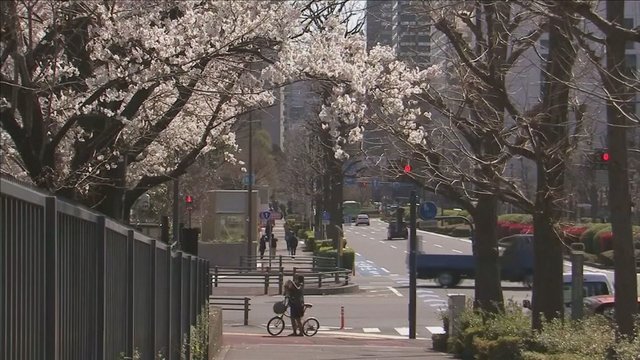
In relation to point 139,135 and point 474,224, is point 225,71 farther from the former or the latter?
point 474,224

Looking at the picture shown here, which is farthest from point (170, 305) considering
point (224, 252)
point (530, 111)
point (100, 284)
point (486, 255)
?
point (224, 252)

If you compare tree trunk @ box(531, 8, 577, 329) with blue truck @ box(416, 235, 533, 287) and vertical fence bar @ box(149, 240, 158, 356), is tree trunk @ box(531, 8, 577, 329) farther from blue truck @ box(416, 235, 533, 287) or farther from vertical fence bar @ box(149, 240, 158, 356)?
blue truck @ box(416, 235, 533, 287)

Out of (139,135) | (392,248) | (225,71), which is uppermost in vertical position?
(225,71)

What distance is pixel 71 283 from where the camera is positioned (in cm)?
553

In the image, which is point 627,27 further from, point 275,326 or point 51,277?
point 275,326

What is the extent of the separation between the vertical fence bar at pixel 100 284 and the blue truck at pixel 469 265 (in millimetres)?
36968

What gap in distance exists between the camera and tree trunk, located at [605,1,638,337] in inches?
408

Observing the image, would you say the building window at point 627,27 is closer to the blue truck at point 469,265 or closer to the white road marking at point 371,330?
the white road marking at point 371,330

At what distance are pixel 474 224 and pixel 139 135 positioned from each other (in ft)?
35.1

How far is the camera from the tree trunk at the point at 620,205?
10367 millimetres

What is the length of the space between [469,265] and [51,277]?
38679 mm

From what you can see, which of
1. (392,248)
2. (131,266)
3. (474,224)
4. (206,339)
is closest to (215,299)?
(474,224)

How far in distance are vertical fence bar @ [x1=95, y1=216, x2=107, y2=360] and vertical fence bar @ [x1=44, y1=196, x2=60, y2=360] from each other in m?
1.29

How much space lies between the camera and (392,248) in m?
73.9
